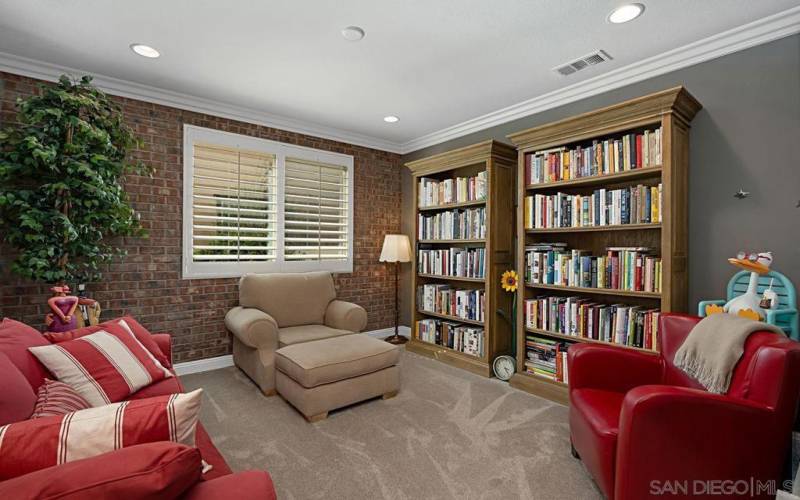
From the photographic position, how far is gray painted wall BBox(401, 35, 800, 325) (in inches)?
93.1

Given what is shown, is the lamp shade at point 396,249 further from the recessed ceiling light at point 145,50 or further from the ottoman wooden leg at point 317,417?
the recessed ceiling light at point 145,50

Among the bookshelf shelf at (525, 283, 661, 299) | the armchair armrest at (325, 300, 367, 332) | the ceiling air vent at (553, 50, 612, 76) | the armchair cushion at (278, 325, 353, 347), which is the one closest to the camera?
the bookshelf shelf at (525, 283, 661, 299)

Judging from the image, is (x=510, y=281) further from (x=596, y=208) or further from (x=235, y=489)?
(x=235, y=489)

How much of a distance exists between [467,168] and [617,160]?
1801mm

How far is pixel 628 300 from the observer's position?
3129mm

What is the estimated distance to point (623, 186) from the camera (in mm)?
3102

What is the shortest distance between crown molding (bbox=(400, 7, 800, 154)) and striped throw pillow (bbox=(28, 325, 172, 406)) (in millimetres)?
3627

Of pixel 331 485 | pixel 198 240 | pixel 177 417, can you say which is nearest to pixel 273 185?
pixel 198 240

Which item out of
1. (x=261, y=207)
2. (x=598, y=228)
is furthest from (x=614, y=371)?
(x=261, y=207)

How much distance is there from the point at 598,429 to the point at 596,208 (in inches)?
70.0

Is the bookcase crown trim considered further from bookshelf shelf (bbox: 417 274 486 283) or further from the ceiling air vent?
Result: bookshelf shelf (bbox: 417 274 486 283)

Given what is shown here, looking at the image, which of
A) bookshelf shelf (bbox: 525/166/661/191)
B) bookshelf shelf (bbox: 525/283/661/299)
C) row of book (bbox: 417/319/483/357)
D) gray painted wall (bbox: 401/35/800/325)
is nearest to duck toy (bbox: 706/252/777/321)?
gray painted wall (bbox: 401/35/800/325)

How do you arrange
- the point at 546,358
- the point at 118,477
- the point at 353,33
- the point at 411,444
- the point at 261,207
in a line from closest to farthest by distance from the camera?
the point at 118,477 → the point at 411,444 → the point at 353,33 → the point at 546,358 → the point at 261,207

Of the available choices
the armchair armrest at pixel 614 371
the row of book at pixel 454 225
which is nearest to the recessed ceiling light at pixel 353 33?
the row of book at pixel 454 225
